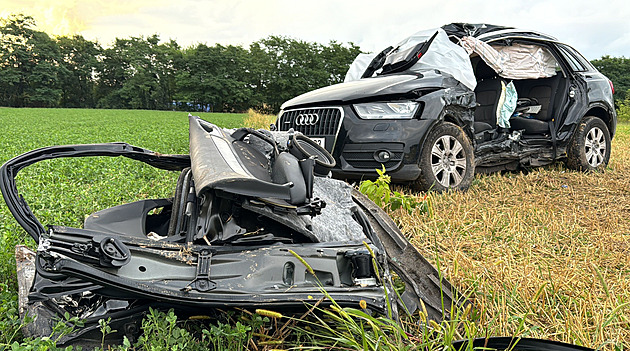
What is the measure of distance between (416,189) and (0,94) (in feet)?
247

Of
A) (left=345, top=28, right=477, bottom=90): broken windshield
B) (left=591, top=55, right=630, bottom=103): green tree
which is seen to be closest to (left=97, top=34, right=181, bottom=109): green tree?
(left=591, top=55, right=630, bottom=103): green tree

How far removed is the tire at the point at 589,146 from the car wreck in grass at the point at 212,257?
5.01 metres

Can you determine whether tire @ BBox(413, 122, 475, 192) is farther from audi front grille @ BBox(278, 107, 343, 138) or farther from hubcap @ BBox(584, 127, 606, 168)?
hubcap @ BBox(584, 127, 606, 168)

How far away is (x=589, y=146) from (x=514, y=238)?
3900mm

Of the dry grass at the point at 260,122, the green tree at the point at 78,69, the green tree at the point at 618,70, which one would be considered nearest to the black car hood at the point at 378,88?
the dry grass at the point at 260,122

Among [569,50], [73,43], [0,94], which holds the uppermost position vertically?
[73,43]

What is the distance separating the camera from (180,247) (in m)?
1.89

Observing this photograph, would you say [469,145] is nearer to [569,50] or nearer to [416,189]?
[416,189]

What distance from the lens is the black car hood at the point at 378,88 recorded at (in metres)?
4.68

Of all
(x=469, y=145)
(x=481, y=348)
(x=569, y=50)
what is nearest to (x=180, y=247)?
(x=481, y=348)

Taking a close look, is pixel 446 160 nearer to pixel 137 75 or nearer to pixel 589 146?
pixel 589 146

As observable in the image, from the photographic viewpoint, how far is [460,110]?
504cm

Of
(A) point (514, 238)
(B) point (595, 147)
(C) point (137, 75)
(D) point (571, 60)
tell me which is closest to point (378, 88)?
(A) point (514, 238)

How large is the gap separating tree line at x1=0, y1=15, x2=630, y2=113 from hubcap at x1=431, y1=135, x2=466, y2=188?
184 feet
